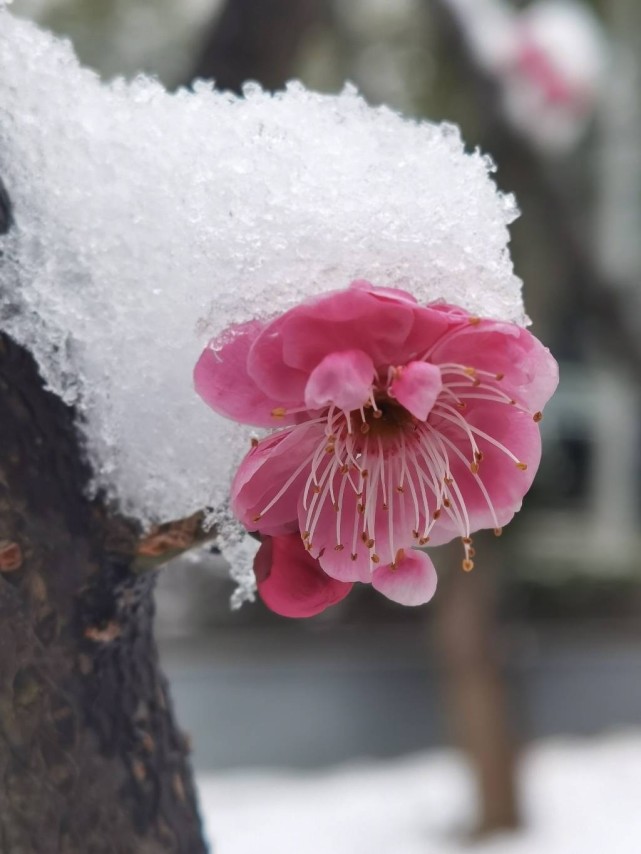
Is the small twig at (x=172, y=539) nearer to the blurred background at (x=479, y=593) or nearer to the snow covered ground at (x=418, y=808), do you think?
→ the blurred background at (x=479, y=593)

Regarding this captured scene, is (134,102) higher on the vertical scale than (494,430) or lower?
higher

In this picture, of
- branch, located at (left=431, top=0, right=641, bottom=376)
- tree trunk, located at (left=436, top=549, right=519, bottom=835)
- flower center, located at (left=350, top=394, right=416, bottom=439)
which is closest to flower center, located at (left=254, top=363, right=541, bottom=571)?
flower center, located at (left=350, top=394, right=416, bottom=439)

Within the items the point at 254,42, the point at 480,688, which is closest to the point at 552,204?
the point at 254,42

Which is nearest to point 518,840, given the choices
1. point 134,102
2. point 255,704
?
point 255,704

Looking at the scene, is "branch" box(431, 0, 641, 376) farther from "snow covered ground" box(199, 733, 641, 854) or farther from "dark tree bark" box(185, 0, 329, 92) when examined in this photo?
"snow covered ground" box(199, 733, 641, 854)

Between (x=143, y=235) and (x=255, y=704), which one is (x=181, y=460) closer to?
(x=143, y=235)

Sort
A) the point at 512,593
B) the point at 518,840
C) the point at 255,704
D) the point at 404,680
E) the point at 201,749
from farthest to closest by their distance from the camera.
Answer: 1. the point at 512,593
2. the point at 404,680
3. the point at 255,704
4. the point at 201,749
5. the point at 518,840
